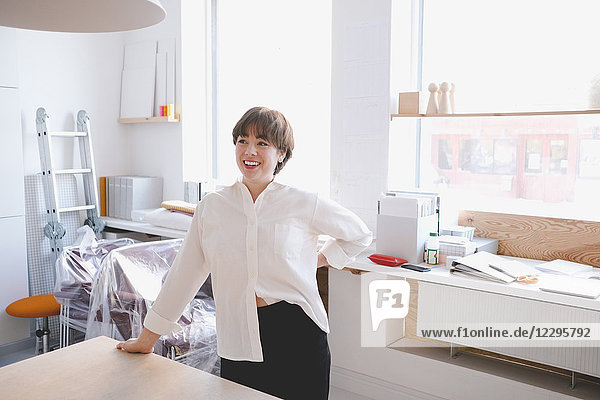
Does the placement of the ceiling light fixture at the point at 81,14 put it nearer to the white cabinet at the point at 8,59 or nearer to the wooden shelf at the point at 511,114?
the wooden shelf at the point at 511,114

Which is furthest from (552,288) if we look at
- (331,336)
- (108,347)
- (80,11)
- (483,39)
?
(80,11)

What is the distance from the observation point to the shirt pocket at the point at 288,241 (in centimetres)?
176

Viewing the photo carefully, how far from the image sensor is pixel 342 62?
317cm

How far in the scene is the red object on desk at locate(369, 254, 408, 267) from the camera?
2602 mm

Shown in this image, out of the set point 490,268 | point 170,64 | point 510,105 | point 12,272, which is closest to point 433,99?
point 510,105

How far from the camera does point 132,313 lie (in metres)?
2.51

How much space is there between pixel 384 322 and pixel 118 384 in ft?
5.65

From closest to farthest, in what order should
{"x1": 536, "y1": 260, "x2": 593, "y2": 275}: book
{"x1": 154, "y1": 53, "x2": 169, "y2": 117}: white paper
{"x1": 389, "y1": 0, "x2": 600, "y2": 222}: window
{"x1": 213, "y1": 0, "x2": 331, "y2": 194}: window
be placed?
1. {"x1": 536, "y1": 260, "x2": 593, "y2": 275}: book
2. {"x1": 389, "y1": 0, "x2": 600, "y2": 222}: window
3. {"x1": 213, "y1": 0, "x2": 331, "y2": 194}: window
4. {"x1": 154, "y1": 53, "x2": 169, "y2": 117}: white paper

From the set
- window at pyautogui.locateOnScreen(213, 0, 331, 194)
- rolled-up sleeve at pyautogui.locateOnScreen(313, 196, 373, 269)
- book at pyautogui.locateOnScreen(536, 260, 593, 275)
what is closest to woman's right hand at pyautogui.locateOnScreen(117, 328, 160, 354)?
rolled-up sleeve at pyautogui.locateOnScreen(313, 196, 373, 269)

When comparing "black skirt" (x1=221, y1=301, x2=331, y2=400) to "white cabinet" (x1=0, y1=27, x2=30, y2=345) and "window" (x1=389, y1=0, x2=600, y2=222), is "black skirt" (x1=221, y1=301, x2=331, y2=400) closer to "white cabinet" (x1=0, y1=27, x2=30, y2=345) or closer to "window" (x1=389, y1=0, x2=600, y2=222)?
"window" (x1=389, y1=0, x2=600, y2=222)

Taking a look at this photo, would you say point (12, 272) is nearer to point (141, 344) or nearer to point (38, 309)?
point (38, 309)

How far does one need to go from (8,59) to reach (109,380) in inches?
105

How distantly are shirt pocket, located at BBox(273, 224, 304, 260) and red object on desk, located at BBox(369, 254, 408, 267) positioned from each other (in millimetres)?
890

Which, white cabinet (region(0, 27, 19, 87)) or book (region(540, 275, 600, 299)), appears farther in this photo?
white cabinet (region(0, 27, 19, 87))
